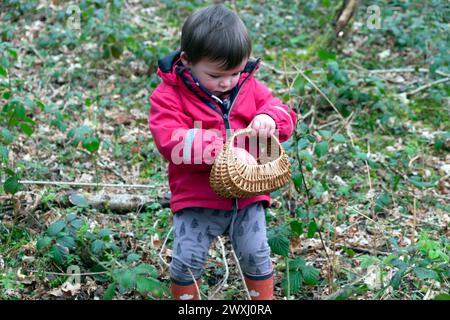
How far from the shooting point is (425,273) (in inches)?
119

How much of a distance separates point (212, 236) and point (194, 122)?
0.56 metres

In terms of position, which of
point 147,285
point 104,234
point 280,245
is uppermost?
point 147,285

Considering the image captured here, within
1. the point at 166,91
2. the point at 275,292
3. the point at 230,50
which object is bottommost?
the point at 275,292

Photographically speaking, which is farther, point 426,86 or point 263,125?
point 426,86

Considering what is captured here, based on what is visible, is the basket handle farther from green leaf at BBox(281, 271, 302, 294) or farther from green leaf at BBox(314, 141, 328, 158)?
green leaf at BBox(314, 141, 328, 158)

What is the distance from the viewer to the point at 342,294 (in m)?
2.88

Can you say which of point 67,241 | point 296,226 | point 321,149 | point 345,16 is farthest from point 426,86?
point 67,241

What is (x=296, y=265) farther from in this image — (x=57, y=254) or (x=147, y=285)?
(x=57, y=254)

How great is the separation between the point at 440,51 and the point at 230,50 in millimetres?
4166

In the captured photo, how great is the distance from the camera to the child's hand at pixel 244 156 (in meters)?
2.94

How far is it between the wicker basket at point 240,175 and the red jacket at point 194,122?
10cm

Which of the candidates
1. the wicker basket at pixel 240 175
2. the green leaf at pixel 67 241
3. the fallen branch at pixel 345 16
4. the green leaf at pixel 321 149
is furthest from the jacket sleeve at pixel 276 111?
the fallen branch at pixel 345 16
